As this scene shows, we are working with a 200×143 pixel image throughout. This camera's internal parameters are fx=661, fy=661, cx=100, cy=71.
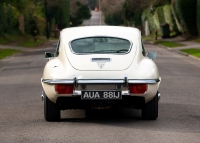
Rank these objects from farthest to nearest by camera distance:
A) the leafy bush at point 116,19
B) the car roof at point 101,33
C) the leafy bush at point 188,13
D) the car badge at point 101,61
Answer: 1. the leafy bush at point 116,19
2. the leafy bush at point 188,13
3. the car roof at point 101,33
4. the car badge at point 101,61

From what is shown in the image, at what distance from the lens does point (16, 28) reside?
64875 mm

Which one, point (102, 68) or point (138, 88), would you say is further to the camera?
point (102, 68)

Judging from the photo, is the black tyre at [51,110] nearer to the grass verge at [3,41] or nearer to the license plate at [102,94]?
the license plate at [102,94]

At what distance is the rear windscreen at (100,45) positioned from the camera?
1105 centimetres

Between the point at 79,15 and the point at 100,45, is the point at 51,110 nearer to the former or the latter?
the point at 100,45

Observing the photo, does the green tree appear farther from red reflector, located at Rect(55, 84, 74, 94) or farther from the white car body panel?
red reflector, located at Rect(55, 84, 74, 94)

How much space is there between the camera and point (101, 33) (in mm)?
11359

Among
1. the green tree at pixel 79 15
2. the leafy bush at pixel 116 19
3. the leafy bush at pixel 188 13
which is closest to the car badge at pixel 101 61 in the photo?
the leafy bush at pixel 188 13

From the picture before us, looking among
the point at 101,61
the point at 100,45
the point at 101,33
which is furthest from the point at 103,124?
the point at 101,33

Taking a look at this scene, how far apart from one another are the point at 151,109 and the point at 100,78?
1.09 meters

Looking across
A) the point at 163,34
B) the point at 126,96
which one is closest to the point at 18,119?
the point at 126,96

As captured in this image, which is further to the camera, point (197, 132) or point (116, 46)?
point (116, 46)

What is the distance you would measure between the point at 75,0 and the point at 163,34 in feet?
198

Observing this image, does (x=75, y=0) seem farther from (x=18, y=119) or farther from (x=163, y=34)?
(x=18, y=119)
